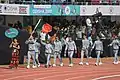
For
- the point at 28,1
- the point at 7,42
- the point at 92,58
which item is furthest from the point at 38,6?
the point at 7,42

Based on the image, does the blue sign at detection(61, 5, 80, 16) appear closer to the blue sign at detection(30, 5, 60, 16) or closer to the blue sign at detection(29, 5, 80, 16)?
the blue sign at detection(29, 5, 80, 16)

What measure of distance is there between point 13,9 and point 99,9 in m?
7.10

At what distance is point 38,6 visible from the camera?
33.6 m

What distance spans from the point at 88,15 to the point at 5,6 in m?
7.04

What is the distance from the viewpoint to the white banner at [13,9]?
3269cm

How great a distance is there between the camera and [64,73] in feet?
65.5

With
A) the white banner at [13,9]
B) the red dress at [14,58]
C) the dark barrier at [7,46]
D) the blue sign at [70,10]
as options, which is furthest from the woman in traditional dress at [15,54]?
the blue sign at [70,10]

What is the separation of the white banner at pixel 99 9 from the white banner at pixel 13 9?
4.64 m

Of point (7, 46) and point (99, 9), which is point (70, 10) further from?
point (7, 46)

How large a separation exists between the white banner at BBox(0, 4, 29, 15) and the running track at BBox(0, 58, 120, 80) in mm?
10894

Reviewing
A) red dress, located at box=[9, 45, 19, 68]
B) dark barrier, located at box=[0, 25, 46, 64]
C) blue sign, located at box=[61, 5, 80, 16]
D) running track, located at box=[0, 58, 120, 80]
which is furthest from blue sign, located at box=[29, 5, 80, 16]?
red dress, located at box=[9, 45, 19, 68]

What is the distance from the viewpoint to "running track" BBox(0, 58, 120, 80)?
60.7ft

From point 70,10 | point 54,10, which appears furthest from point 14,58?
point 70,10

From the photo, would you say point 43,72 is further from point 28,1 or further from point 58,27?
point 28,1
